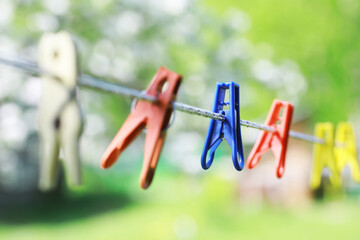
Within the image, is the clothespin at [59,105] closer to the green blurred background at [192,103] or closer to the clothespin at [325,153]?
the clothespin at [325,153]

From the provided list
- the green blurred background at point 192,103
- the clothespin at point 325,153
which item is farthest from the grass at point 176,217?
the clothespin at point 325,153

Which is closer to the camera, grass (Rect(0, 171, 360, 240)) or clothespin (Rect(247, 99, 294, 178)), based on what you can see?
clothespin (Rect(247, 99, 294, 178))

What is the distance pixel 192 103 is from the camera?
150 inches

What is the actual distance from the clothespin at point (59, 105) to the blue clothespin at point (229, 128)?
0.84 ft

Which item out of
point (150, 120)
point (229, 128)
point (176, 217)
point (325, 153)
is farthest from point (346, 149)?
point (176, 217)

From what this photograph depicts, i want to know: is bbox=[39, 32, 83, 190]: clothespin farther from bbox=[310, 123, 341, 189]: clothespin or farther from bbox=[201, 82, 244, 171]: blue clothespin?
bbox=[310, 123, 341, 189]: clothespin

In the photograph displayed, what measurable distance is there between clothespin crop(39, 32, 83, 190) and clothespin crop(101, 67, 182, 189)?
8 centimetres

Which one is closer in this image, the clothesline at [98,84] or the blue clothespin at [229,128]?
the clothesline at [98,84]

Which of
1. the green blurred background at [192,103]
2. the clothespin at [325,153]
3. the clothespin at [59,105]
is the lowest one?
the clothespin at [59,105]

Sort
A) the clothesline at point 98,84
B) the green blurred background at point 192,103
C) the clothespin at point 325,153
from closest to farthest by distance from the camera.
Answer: the clothesline at point 98,84 → the clothespin at point 325,153 → the green blurred background at point 192,103

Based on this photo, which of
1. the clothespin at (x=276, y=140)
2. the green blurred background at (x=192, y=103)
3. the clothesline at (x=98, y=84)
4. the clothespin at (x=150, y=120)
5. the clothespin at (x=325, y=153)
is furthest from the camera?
the green blurred background at (x=192, y=103)

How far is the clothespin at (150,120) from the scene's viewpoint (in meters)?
0.67

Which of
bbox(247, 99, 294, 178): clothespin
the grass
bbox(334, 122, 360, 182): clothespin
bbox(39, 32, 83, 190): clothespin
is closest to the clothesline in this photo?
bbox(39, 32, 83, 190): clothespin

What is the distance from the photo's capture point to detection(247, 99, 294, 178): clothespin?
0.92 meters
